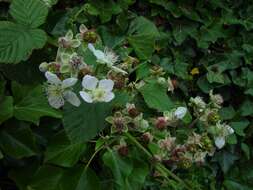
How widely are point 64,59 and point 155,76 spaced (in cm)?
29

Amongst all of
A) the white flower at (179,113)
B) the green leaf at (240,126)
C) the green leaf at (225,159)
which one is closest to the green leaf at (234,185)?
the green leaf at (225,159)

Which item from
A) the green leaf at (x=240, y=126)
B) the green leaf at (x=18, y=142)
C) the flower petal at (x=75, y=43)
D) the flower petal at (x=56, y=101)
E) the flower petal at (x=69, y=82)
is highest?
the flower petal at (x=75, y=43)

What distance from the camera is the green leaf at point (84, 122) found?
2.73 feet

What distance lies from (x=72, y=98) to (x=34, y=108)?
11 cm

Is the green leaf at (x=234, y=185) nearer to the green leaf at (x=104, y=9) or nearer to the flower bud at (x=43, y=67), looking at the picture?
the green leaf at (x=104, y=9)

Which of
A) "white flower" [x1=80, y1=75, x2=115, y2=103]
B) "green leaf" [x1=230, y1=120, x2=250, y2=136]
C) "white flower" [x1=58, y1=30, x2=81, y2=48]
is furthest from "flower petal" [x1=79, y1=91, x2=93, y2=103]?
"green leaf" [x1=230, y1=120, x2=250, y2=136]

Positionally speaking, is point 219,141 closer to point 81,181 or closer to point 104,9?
point 81,181

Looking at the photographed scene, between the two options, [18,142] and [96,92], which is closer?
[96,92]

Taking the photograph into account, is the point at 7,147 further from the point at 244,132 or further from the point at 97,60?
the point at 244,132

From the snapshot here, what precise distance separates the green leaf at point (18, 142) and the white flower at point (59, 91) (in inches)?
3.3

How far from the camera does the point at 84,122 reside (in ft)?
2.74

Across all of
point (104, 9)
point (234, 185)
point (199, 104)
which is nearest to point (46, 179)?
point (199, 104)

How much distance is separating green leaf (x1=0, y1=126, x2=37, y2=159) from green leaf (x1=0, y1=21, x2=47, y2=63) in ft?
0.42

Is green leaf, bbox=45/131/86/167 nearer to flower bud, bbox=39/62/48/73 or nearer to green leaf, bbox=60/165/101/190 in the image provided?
green leaf, bbox=60/165/101/190
